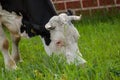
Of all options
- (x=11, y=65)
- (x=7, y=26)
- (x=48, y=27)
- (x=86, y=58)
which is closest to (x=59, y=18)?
(x=48, y=27)

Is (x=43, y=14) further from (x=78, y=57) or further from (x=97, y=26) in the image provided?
(x=97, y=26)

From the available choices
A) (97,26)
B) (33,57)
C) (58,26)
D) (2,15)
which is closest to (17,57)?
(33,57)

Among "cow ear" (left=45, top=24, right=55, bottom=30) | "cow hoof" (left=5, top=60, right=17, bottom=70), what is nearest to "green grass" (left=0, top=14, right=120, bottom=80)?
"cow hoof" (left=5, top=60, right=17, bottom=70)

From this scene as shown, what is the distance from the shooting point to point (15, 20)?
5.62 meters

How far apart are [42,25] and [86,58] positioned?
1.88 ft

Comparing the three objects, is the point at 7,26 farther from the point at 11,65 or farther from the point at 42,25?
the point at 42,25

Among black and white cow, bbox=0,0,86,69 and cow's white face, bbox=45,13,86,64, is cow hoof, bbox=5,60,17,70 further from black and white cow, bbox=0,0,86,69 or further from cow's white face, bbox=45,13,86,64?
cow's white face, bbox=45,13,86,64

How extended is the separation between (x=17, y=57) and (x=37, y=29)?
99 cm

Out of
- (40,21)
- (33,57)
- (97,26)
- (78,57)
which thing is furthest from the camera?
(97,26)

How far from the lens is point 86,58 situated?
536 cm

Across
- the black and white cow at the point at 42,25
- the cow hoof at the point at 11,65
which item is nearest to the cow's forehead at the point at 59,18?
the black and white cow at the point at 42,25

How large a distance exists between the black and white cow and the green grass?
0.13 m

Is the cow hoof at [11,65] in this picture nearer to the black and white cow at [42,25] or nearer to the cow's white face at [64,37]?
the black and white cow at [42,25]

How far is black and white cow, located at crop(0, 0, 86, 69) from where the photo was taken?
197 inches
